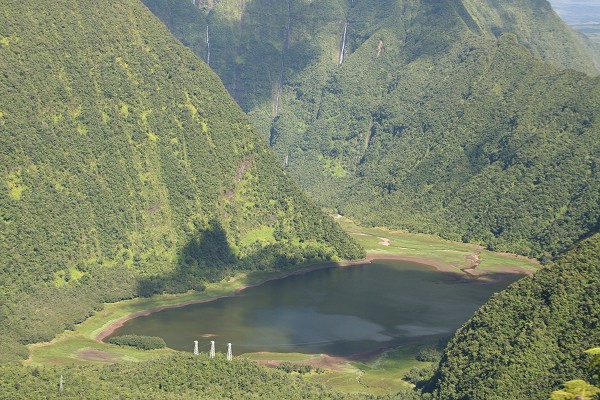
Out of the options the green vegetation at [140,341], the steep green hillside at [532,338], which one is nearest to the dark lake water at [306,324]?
the green vegetation at [140,341]

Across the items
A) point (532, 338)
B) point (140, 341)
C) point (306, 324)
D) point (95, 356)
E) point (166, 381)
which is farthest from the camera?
point (306, 324)

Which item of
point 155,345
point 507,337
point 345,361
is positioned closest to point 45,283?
point 155,345

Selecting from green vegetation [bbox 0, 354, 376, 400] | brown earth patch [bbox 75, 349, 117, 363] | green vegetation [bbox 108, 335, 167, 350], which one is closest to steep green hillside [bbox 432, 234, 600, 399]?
green vegetation [bbox 0, 354, 376, 400]

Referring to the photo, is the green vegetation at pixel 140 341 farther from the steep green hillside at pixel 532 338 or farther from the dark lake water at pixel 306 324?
the steep green hillside at pixel 532 338

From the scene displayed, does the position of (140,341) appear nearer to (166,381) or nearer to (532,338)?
(166,381)

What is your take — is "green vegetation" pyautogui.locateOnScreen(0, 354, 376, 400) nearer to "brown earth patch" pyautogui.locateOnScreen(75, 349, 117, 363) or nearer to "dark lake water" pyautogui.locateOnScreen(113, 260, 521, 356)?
"brown earth patch" pyautogui.locateOnScreen(75, 349, 117, 363)

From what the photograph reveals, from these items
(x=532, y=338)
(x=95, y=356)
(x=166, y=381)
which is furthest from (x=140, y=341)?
(x=532, y=338)
